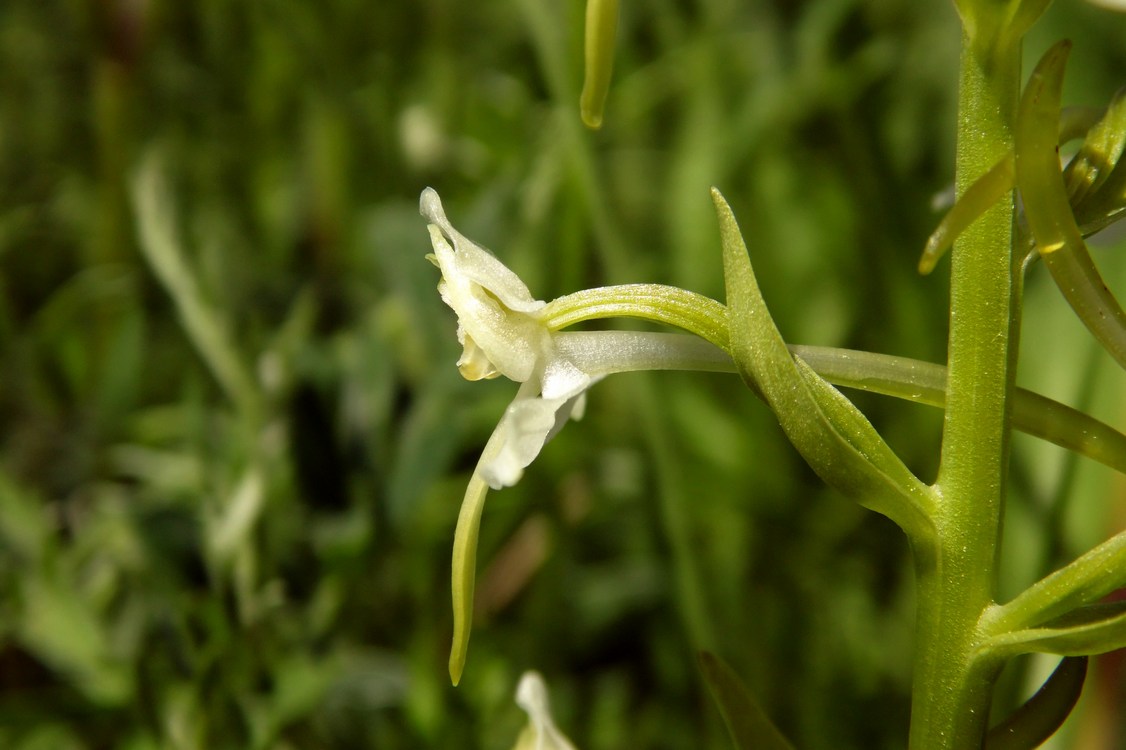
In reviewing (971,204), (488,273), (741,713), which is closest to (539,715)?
(741,713)

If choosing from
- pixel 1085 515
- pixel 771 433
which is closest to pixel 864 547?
pixel 771 433

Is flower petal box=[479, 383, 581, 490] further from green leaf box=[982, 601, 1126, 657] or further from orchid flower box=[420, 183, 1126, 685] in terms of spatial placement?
green leaf box=[982, 601, 1126, 657]

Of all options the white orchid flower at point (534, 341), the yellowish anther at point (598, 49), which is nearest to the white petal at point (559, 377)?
the white orchid flower at point (534, 341)

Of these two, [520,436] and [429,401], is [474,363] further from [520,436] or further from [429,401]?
[429,401]

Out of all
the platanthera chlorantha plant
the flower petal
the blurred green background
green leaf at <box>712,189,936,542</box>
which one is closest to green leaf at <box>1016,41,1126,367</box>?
the platanthera chlorantha plant

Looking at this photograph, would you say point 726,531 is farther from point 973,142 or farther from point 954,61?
point 954,61

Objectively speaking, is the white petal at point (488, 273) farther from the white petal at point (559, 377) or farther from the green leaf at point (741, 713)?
the green leaf at point (741, 713)
